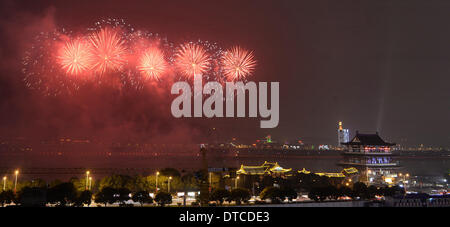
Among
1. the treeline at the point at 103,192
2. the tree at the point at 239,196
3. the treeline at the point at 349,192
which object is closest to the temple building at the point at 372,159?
the treeline at the point at 349,192

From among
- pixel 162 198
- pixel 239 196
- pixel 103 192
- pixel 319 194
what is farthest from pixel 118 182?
pixel 319 194

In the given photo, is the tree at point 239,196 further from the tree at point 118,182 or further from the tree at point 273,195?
the tree at point 118,182

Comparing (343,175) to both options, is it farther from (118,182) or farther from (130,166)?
(130,166)
